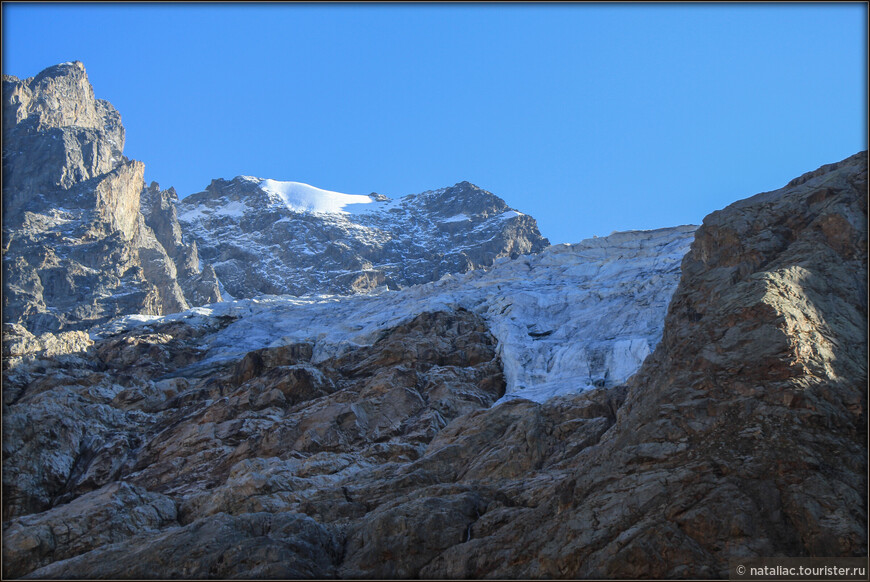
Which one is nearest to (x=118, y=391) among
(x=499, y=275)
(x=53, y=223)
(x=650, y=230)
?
(x=499, y=275)

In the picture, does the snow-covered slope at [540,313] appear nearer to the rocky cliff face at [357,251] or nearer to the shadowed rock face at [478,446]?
the shadowed rock face at [478,446]

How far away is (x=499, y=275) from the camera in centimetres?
9988

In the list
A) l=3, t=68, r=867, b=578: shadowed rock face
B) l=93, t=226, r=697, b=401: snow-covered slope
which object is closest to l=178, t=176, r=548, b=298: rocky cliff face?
l=93, t=226, r=697, b=401: snow-covered slope

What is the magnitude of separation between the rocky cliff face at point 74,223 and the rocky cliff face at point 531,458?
6624cm

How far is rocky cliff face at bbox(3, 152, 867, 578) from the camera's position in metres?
26.3

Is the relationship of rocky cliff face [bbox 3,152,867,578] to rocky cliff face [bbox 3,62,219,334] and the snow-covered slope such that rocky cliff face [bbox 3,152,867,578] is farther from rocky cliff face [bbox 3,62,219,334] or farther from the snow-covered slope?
rocky cliff face [bbox 3,62,219,334]

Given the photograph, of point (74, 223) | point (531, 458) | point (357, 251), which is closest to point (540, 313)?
point (531, 458)

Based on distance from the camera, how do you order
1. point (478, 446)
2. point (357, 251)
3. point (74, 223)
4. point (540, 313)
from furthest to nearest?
point (357, 251)
point (74, 223)
point (540, 313)
point (478, 446)

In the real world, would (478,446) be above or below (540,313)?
below

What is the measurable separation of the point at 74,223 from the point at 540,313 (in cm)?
9707

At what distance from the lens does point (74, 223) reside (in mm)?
151125

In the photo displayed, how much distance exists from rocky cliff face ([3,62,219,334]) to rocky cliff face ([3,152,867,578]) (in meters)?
66.2

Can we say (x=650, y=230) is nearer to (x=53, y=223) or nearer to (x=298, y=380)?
(x=298, y=380)

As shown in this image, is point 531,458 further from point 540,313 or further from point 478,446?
point 540,313
